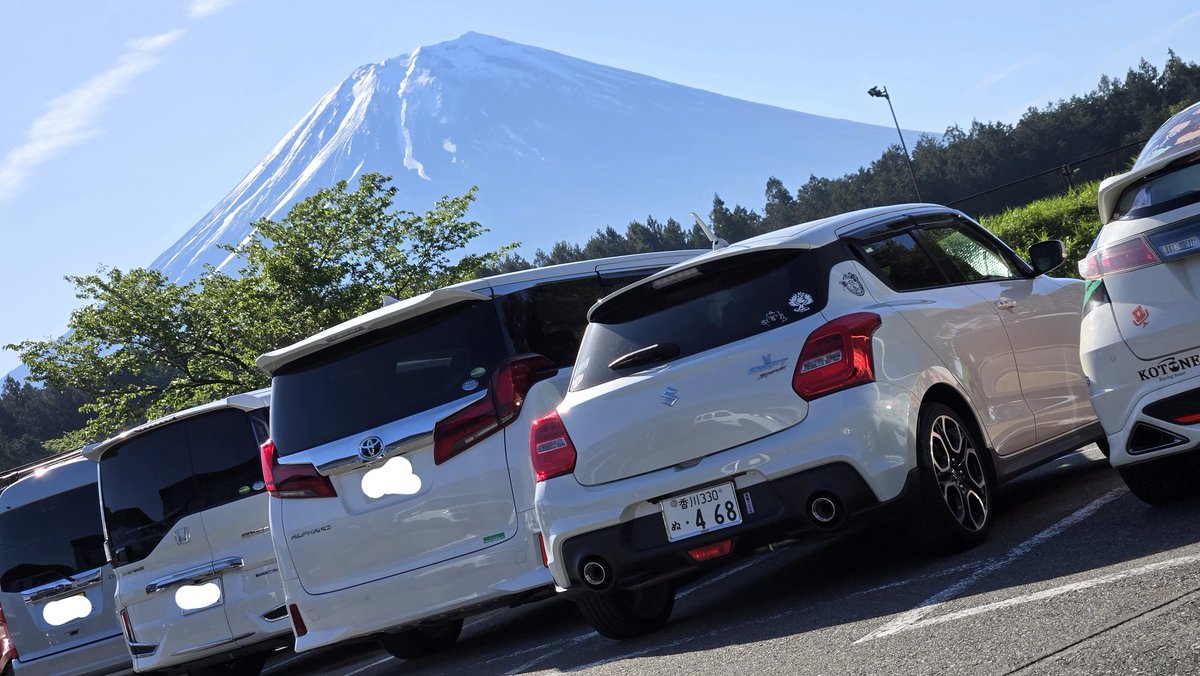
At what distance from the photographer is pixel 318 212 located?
40.7 m

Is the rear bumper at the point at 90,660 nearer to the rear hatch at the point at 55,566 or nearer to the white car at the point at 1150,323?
the rear hatch at the point at 55,566

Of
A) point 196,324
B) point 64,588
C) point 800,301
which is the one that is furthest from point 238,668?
point 196,324

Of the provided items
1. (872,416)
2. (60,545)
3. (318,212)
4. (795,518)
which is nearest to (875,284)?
(872,416)

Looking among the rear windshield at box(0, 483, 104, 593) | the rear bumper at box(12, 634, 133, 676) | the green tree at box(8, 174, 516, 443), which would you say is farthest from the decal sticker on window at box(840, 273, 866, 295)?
the green tree at box(8, 174, 516, 443)

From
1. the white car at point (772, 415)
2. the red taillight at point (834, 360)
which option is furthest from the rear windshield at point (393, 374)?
the red taillight at point (834, 360)

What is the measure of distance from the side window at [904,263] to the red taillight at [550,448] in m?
1.70

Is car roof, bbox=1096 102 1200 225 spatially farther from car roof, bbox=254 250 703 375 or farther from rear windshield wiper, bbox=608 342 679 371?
car roof, bbox=254 250 703 375

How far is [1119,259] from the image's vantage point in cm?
562

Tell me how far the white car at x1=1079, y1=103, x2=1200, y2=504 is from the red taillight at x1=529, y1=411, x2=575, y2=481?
2.35 m

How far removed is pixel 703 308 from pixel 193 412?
447cm

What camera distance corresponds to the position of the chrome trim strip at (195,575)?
865 centimetres

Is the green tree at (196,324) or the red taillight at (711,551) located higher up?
the green tree at (196,324)

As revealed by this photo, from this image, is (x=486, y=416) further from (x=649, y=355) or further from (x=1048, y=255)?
(x=1048, y=255)

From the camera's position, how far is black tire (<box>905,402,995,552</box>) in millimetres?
5742
